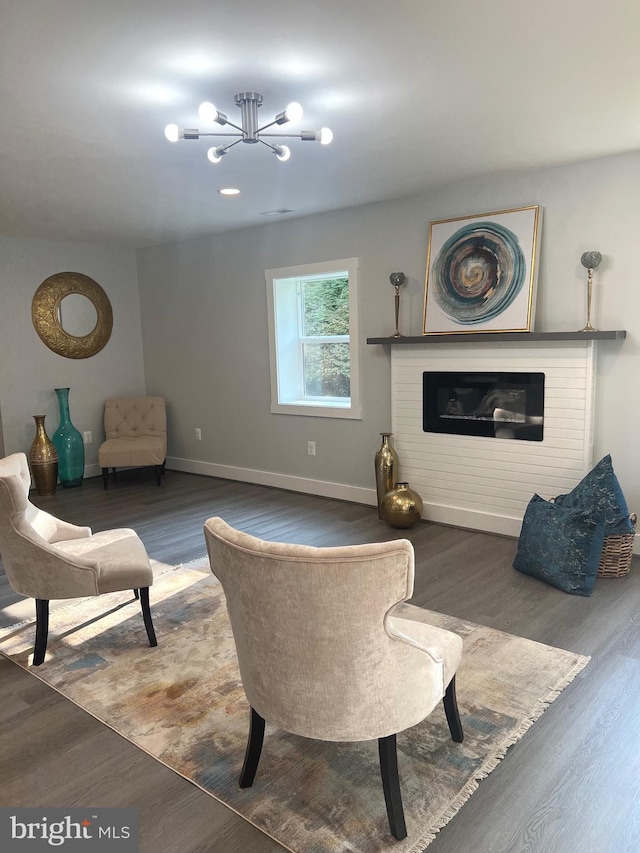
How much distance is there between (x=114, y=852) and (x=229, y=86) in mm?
2651

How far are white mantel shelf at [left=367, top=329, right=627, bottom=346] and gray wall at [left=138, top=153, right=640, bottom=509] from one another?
0.16 meters

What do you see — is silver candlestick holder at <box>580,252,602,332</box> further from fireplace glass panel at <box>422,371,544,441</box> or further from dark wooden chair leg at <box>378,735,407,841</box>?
dark wooden chair leg at <box>378,735,407,841</box>

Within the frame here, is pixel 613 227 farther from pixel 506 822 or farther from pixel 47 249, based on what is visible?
pixel 47 249

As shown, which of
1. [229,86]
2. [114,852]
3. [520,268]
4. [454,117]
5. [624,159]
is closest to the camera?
[114,852]

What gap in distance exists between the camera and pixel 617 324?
3746mm

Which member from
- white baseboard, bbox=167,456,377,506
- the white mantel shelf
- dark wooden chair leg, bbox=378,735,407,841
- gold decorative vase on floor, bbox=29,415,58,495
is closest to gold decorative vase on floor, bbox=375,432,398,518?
white baseboard, bbox=167,456,377,506

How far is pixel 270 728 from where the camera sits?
229cm

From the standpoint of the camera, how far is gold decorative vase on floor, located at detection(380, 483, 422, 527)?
4.39 m

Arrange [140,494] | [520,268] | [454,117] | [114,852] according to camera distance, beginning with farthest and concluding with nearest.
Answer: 1. [140,494]
2. [520,268]
3. [454,117]
4. [114,852]

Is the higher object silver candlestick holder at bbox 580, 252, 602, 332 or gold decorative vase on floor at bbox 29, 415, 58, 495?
silver candlestick holder at bbox 580, 252, 602, 332

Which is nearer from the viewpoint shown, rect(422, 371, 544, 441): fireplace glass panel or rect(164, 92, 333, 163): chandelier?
rect(164, 92, 333, 163): chandelier

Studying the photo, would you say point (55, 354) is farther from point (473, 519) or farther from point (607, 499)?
point (607, 499)

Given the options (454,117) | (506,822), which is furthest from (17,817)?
(454,117)

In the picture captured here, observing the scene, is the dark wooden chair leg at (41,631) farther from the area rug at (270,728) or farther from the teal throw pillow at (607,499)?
the teal throw pillow at (607,499)
